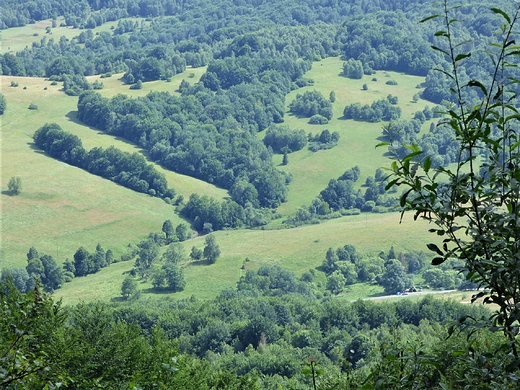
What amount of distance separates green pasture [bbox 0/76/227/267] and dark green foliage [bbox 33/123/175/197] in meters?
3.46

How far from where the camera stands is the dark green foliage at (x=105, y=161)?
179 metres

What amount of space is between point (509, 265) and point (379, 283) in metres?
A: 134

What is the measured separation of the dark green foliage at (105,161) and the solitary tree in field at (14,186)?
2851cm

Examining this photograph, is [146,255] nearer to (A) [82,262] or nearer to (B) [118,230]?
(A) [82,262]

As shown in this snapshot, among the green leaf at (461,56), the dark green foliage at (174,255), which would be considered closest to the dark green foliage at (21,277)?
the dark green foliage at (174,255)

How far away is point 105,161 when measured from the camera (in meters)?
185

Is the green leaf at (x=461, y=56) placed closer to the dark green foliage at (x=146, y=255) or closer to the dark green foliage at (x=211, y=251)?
the dark green foliage at (x=146, y=255)

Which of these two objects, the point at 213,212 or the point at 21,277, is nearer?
the point at 21,277

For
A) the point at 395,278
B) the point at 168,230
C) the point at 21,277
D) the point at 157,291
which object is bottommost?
the point at 168,230

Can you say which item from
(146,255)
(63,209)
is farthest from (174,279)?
(63,209)

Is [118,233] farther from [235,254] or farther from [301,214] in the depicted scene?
[301,214]

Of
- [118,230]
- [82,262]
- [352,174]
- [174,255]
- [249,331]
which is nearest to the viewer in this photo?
[249,331]

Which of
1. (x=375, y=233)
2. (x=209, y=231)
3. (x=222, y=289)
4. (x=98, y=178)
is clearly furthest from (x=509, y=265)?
(x=98, y=178)

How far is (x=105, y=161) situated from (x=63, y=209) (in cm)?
3228
